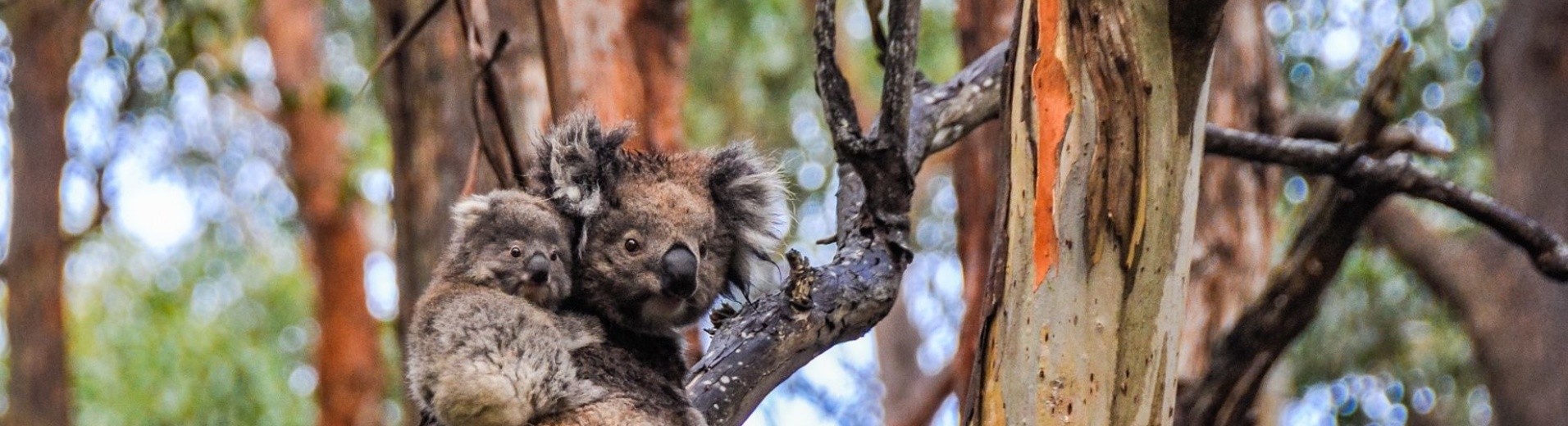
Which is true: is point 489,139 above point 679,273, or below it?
above

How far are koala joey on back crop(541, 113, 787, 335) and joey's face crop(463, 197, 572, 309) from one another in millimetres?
80

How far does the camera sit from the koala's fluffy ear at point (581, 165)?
254 cm

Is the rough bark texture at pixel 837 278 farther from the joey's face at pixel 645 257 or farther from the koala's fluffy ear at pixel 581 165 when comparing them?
the koala's fluffy ear at pixel 581 165

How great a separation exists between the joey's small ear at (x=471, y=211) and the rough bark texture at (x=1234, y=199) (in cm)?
334

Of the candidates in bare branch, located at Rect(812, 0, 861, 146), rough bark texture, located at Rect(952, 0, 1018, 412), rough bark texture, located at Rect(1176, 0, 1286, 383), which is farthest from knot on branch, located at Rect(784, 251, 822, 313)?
rough bark texture, located at Rect(952, 0, 1018, 412)

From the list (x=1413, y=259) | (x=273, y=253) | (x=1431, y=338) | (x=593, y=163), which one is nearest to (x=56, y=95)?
(x=273, y=253)

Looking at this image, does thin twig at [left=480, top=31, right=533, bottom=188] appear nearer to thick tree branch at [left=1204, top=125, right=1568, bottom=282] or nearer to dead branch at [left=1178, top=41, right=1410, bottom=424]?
thick tree branch at [left=1204, top=125, right=1568, bottom=282]

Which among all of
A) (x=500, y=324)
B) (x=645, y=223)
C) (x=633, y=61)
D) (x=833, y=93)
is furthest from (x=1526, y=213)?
(x=500, y=324)

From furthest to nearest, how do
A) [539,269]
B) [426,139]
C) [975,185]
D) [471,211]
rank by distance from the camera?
1. [975,185]
2. [426,139]
3. [471,211]
4. [539,269]

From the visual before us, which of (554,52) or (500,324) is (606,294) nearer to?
(500,324)

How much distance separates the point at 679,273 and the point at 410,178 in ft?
7.04

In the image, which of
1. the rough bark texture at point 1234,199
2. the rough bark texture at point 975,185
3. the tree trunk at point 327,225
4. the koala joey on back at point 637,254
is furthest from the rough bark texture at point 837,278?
the tree trunk at point 327,225

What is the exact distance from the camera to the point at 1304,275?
3.84 metres

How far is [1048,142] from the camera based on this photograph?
2.47 meters
